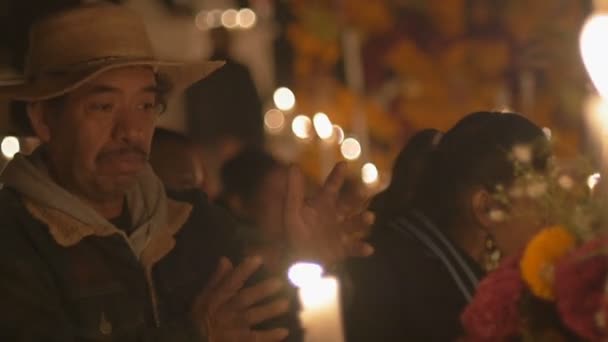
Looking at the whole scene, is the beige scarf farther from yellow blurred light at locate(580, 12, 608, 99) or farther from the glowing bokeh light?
the glowing bokeh light

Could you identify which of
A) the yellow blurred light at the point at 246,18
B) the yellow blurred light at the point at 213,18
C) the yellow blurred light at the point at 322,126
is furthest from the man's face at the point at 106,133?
the yellow blurred light at the point at 246,18

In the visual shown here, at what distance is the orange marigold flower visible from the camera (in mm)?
2969

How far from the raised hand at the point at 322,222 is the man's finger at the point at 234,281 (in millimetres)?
420

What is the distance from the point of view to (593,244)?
9.51 feet

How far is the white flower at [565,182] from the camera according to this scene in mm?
3154

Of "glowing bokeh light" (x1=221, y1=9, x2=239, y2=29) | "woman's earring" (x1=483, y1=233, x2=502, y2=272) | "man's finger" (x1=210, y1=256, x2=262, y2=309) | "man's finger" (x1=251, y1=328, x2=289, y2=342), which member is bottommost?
"man's finger" (x1=251, y1=328, x2=289, y2=342)

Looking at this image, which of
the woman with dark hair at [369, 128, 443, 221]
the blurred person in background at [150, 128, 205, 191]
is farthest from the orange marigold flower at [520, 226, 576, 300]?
the blurred person in background at [150, 128, 205, 191]

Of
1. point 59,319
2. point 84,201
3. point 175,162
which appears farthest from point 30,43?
point 175,162

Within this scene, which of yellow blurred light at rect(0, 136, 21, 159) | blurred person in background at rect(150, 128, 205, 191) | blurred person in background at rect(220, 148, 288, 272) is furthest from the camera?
yellow blurred light at rect(0, 136, 21, 159)

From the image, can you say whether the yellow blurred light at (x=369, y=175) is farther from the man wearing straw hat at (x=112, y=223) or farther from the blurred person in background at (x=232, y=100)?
the man wearing straw hat at (x=112, y=223)

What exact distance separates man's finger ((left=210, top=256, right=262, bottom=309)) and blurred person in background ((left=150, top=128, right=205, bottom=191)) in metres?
1.69

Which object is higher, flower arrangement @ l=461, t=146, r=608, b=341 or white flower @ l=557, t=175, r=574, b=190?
white flower @ l=557, t=175, r=574, b=190

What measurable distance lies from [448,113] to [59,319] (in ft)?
29.5

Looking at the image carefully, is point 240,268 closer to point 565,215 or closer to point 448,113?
point 565,215
